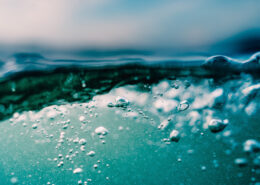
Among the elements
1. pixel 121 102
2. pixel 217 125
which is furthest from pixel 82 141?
pixel 217 125

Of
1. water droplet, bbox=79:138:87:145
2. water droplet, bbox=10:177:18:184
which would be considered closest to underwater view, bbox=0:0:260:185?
water droplet, bbox=79:138:87:145

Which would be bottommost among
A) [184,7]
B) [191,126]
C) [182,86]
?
[191,126]

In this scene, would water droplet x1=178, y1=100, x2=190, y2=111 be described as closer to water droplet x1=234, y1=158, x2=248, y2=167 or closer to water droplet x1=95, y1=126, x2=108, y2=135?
water droplet x1=234, y1=158, x2=248, y2=167

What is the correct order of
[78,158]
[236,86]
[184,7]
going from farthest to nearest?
1. [78,158]
2. [236,86]
3. [184,7]

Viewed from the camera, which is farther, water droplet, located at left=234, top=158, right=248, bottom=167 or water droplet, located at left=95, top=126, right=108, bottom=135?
water droplet, located at left=95, top=126, right=108, bottom=135

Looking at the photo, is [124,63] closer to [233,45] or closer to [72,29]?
[72,29]

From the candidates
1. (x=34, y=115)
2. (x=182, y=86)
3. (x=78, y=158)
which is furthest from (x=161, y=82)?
(x=78, y=158)

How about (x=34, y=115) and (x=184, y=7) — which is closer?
(x=184, y=7)
